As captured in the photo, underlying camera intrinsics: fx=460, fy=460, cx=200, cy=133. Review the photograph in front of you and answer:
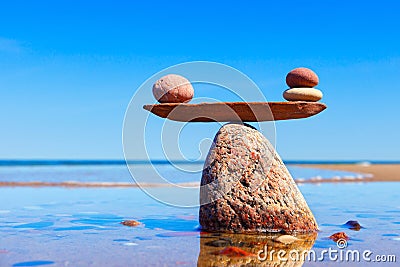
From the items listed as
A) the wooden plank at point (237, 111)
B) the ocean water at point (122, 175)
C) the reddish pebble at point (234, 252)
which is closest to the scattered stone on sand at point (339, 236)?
the reddish pebble at point (234, 252)

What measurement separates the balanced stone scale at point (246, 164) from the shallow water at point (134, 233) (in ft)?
1.64

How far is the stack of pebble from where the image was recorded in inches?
326

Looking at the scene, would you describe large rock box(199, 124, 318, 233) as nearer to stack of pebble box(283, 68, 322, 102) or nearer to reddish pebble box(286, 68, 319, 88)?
stack of pebble box(283, 68, 322, 102)

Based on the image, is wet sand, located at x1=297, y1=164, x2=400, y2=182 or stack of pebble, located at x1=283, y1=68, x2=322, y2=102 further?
wet sand, located at x1=297, y1=164, x2=400, y2=182

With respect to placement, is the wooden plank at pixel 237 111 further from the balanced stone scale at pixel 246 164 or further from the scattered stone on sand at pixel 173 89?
the scattered stone on sand at pixel 173 89

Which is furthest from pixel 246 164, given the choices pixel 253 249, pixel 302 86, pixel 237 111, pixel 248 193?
pixel 253 249

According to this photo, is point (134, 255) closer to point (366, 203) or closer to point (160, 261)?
point (160, 261)

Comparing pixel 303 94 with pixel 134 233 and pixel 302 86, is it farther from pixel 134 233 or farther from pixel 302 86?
pixel 134 233

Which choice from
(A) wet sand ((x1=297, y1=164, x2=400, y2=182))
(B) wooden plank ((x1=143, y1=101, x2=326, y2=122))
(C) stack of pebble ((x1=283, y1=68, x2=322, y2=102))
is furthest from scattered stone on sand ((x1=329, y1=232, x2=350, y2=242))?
(A) wet sand ((x1=297, y1=164, x2=400, y2=182))

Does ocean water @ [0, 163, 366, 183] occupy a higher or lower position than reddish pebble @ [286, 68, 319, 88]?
lower

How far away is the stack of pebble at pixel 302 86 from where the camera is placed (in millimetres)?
8281

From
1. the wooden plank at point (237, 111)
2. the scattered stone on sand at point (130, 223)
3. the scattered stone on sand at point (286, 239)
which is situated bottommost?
the scattered stone on sand at point (286, 239)

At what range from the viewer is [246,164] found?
311 inches

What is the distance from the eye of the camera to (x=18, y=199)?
1277 cm
